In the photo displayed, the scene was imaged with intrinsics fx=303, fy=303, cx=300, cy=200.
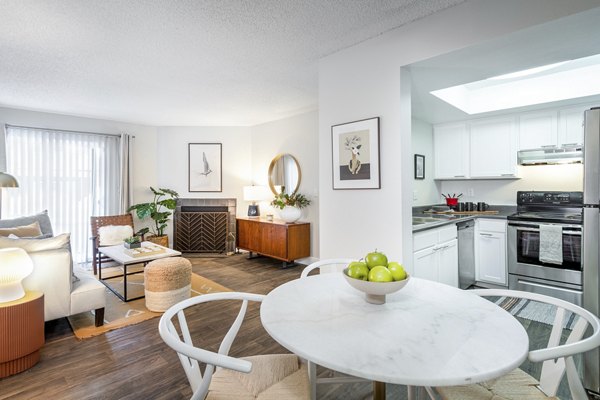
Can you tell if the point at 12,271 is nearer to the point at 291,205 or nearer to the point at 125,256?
the point at 125,256

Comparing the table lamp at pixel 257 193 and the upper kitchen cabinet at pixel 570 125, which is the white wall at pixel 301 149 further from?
the upper kitchen cabinet at pixel 570 125

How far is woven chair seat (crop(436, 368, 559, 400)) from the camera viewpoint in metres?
1.09

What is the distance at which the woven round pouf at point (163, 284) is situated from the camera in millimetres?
3062

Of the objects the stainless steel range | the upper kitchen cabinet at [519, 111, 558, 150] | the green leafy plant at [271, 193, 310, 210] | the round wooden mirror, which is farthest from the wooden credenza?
the upper kitchen cabinet at [519, 111, 558, 150]

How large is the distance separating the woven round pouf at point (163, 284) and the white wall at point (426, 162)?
10.00ft

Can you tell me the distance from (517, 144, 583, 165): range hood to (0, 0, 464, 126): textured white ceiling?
8.01 ft

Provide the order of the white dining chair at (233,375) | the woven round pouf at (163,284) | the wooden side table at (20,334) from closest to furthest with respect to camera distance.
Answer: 1. the white dining chair at (233,375)
2. the wooden side table at (20,334)
3. the woven round pouf at (163,284)

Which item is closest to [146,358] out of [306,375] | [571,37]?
[306,375]

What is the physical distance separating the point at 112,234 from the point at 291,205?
276cm

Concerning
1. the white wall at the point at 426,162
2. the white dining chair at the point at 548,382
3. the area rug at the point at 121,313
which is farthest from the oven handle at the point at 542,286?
the area rug at the point at 121,313

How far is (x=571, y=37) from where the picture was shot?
1.98 m

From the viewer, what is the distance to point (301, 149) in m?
4.98

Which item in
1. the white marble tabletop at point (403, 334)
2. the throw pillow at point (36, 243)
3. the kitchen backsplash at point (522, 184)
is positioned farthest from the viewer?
the kitchen backsplash at point (522, 184)

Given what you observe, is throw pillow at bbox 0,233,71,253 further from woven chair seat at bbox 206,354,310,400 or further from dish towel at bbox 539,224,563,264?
dish towel at bbox 539,224,563,264
